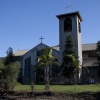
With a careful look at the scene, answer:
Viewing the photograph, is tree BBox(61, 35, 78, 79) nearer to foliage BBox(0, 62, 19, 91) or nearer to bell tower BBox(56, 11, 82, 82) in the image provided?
bell tower BBox(56, 11, 82, 82)

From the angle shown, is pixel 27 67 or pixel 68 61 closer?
pixel 68 61

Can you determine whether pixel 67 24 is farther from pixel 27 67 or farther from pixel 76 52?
pixel 27 67

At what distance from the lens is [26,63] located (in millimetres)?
49906

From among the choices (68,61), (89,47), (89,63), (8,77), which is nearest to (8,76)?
(8,77)

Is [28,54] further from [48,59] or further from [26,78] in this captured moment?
[48,59]

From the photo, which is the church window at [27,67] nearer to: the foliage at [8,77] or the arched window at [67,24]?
the arched window at [67,24]

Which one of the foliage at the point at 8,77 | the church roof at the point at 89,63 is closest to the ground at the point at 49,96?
the foliage at the point at 8,77

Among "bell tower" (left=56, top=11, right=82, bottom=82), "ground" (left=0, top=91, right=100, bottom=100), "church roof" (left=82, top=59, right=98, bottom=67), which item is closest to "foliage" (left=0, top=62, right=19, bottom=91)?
"ground" (left=0, top=91, right=100, bottom=100)

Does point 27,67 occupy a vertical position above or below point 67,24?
below

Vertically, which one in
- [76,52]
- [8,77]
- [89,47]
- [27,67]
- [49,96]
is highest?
[89,47]

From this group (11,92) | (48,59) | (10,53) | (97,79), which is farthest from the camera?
(10,53)

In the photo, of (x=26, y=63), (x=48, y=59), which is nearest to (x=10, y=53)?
(x=26, y=63)

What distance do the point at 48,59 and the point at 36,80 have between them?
774 inches

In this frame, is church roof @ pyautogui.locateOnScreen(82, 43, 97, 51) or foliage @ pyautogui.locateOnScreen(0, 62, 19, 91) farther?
church roof @ pyautogui.locateOnScreen(82, 43, 97, 51)
